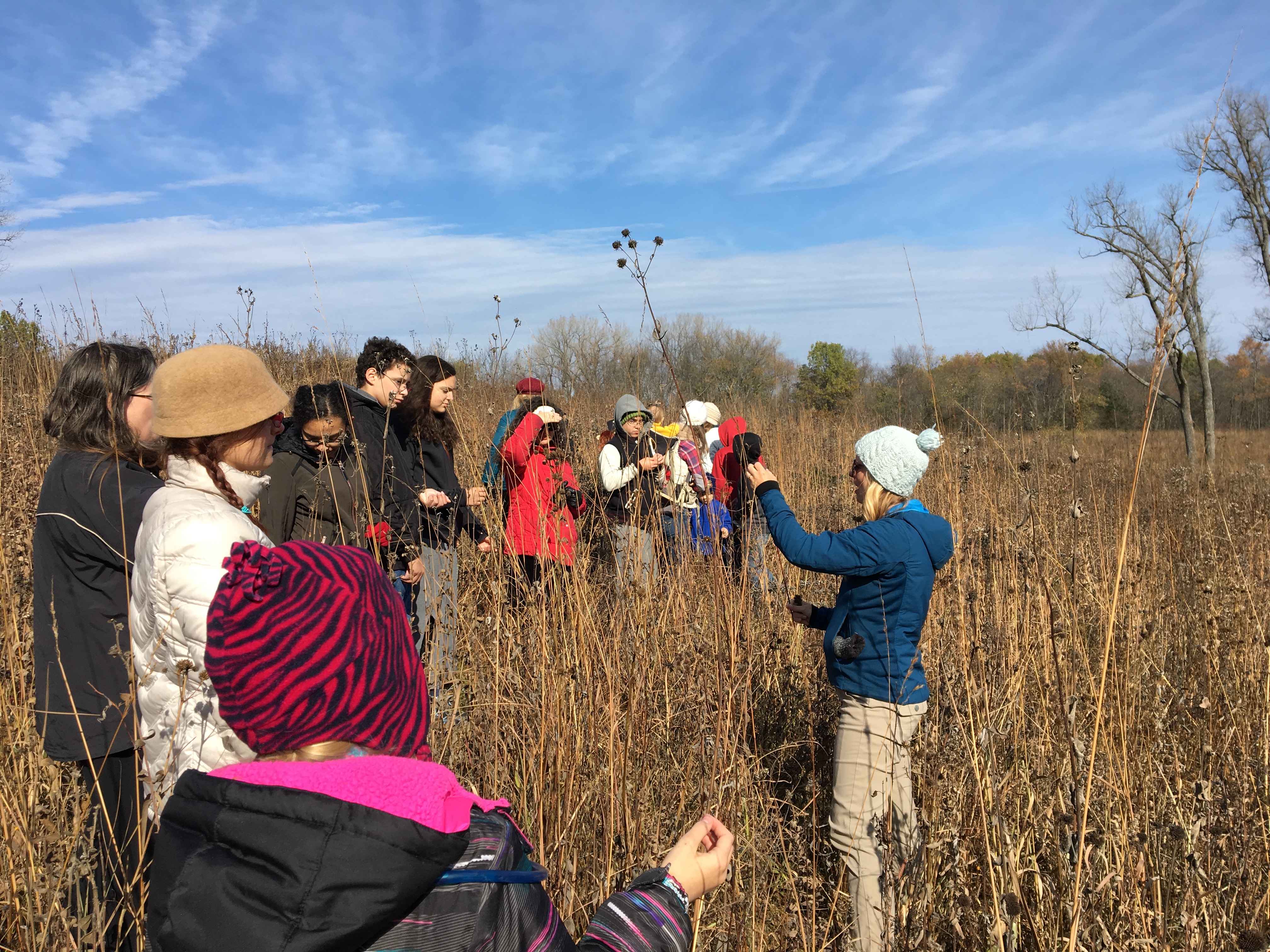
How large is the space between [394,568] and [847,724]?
2.01m

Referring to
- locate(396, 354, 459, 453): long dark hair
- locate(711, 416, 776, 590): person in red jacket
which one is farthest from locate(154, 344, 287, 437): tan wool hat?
locate(396, 354, 459, 453): long dark hair

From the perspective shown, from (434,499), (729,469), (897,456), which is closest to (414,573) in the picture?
(434,499)

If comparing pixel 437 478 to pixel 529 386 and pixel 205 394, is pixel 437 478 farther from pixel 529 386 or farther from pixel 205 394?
pixel 205 394

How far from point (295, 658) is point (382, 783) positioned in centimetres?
21

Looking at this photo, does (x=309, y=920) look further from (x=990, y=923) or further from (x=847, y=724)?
(x=847, y=724)

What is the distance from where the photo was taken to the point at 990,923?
1525 mm

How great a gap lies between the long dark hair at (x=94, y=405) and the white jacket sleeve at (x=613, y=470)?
2984 millimetres

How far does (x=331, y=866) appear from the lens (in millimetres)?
706

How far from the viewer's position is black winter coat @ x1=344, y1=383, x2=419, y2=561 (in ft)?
9.55

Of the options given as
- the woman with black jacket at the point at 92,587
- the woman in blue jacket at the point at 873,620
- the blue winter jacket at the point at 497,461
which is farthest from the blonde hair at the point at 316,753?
the blue winter jacket at the point at 497,461

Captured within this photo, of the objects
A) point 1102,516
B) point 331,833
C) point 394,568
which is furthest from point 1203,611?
point 331,833

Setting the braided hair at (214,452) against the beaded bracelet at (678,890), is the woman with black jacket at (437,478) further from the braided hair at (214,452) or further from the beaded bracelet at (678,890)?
the beaded bracelet at (678,890)

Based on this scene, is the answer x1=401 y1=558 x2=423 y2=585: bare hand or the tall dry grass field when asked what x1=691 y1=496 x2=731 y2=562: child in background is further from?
x1=401 y1=558 x2=423 y2=585: bare hand

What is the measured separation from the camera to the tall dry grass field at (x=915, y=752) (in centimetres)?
162
